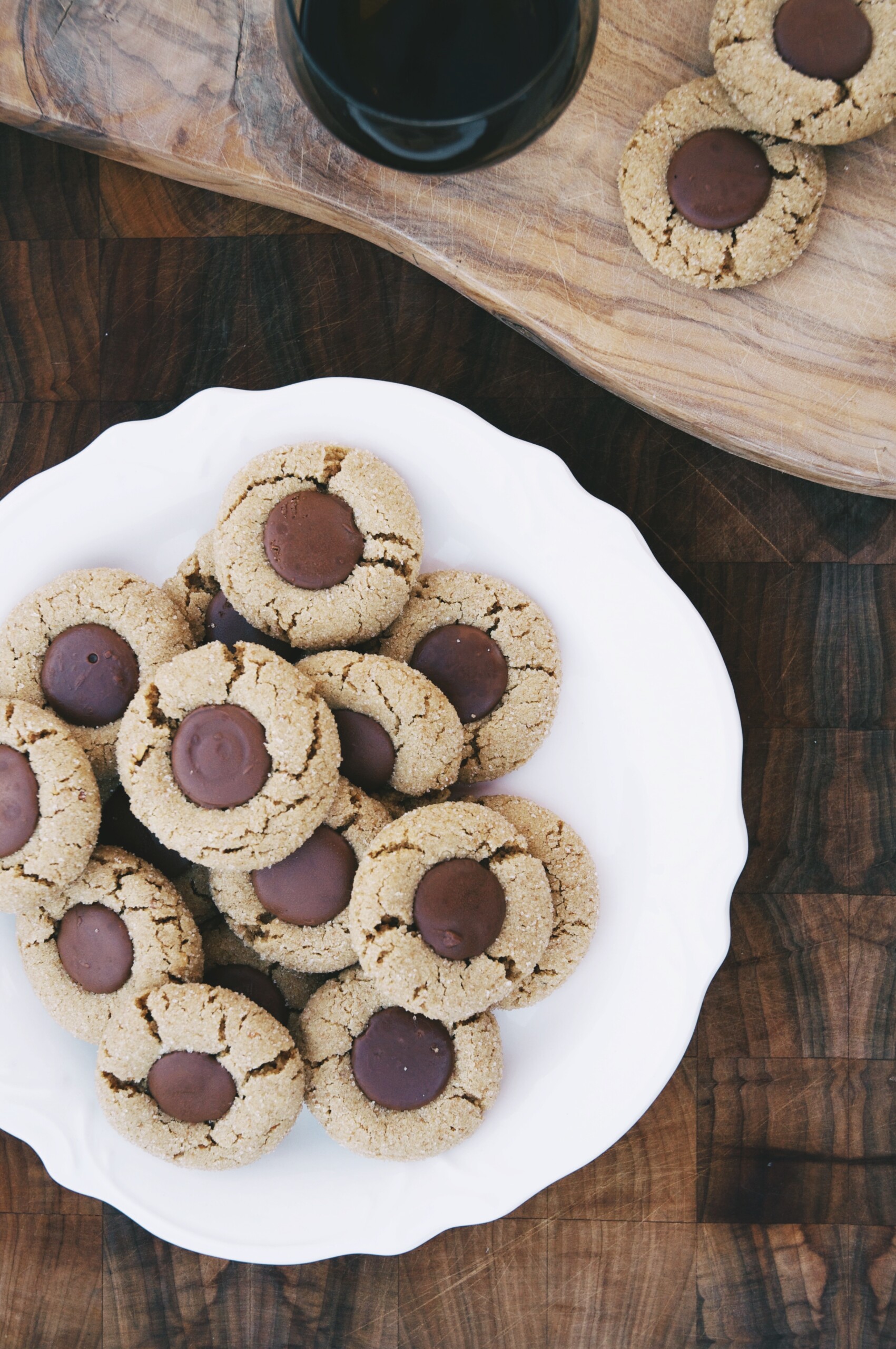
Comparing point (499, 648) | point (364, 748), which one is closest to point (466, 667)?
point (499, 648)

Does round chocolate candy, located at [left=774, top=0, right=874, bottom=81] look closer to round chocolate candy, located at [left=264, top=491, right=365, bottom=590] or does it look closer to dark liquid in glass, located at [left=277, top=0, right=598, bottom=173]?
dark liquid in glass, located at [left=277, top=0, right=598, bottom=173]

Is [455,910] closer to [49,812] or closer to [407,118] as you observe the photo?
[49,812]

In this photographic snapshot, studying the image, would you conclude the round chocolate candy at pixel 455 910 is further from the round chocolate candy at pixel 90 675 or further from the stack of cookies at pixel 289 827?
the round chocolate candy at pixel 90 675

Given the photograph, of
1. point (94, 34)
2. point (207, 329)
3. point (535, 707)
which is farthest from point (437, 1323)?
point (94, 34)

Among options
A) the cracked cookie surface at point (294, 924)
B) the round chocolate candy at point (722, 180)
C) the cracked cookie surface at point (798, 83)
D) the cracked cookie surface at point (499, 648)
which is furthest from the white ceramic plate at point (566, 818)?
the cracked cookie surface at point (798, 83)

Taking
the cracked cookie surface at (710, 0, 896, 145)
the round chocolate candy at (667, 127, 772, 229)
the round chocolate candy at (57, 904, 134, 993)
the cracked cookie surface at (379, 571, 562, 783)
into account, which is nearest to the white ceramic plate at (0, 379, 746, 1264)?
the cracked cookie surface at (379, 571, 562, 783)
